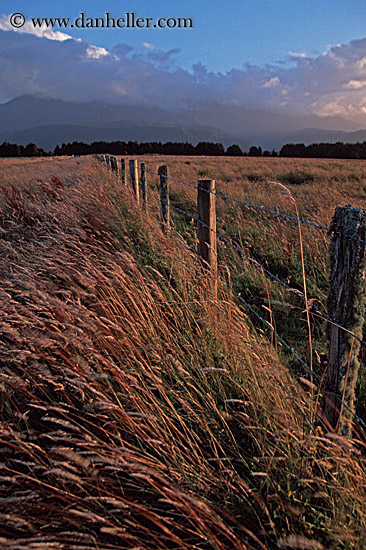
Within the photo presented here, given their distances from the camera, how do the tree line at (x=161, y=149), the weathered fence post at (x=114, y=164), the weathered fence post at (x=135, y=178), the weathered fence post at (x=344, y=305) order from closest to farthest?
the weathered fence post at (x=344, y=305) < the weathered fence post at (x=135, y=178) < the weathered fence post at (x=114, y=164) < the tree line at (x=161, y=149)

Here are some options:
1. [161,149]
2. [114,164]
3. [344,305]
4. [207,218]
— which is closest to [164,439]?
[344,305]

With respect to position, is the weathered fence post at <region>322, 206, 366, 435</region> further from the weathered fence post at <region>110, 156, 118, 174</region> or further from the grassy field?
the weathered fence post at <region>110, 156, 118, 174</region>

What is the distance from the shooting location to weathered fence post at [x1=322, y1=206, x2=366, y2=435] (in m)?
1.54

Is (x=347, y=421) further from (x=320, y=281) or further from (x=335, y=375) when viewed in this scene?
(x=320, y=281)

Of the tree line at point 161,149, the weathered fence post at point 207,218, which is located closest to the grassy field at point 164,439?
the weathered fence post at point 207,218

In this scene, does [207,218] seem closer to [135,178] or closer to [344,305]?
[344,305]

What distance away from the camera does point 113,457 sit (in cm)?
154

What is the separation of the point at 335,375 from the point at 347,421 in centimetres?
20

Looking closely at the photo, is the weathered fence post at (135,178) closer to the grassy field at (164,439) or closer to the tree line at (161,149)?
the grassy field at (164,439)

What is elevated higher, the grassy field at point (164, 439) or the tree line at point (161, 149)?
the tree line at point (161, 149)

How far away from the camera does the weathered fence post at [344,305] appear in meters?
1.54

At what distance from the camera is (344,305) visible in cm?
159

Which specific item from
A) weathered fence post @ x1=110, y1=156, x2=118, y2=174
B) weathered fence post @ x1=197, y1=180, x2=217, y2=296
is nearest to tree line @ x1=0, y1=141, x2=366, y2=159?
weathered fence post @ x1=110, y1=156, x2=118, y2=174

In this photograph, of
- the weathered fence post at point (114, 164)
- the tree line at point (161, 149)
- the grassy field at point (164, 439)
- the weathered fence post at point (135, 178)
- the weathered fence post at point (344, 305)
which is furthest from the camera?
the tree line at point (161, 149)
